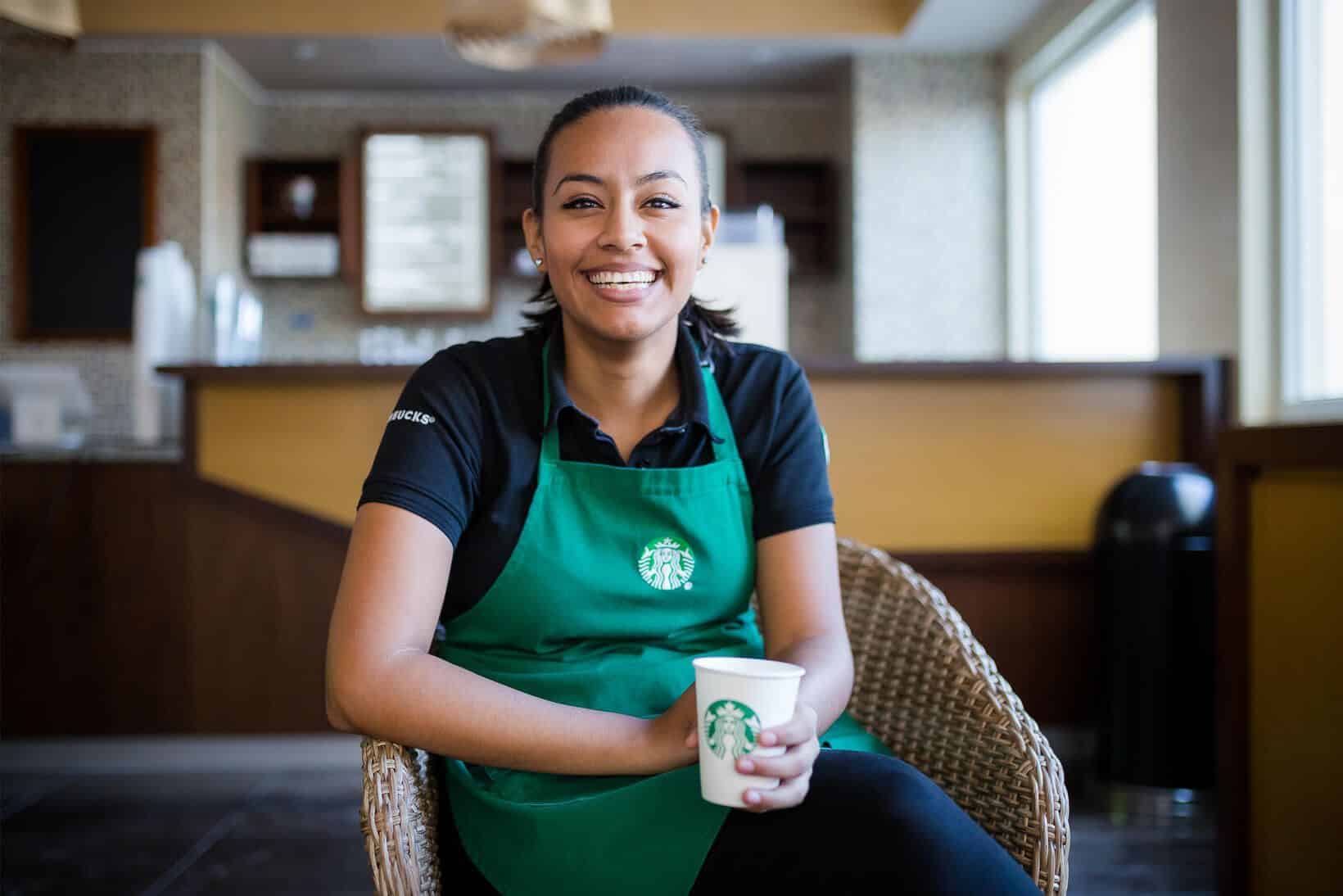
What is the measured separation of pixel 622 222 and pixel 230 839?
1.97m

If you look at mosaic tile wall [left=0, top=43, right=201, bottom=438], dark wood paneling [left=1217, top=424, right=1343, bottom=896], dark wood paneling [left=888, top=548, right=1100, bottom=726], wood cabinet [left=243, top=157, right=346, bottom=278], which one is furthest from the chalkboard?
dark wood paneling [left=1217, top=424, right=1343, bottom=896]

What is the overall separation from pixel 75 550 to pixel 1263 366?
139 inches

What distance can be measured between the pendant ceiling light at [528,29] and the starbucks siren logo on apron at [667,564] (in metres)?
2.20

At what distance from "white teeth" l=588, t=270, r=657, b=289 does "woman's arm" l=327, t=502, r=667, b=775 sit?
0.36 metres

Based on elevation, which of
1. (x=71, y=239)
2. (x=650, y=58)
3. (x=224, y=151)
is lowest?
(x=71, y=239)

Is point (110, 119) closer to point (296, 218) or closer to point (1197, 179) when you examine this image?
point (296, 218)

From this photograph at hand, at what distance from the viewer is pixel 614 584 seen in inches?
43.4

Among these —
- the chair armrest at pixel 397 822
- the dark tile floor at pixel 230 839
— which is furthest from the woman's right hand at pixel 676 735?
the dark tile floor at pixel 230 839

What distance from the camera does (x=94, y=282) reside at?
5219 mm

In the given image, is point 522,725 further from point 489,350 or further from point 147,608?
point 147,608

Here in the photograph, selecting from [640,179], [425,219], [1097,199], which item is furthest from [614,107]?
[425,219]

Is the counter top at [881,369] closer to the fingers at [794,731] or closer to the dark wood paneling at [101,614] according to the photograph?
the dark wood paneling at [101,614]

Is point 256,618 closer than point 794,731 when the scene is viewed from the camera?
No

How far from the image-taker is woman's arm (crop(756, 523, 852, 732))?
1.12 m
